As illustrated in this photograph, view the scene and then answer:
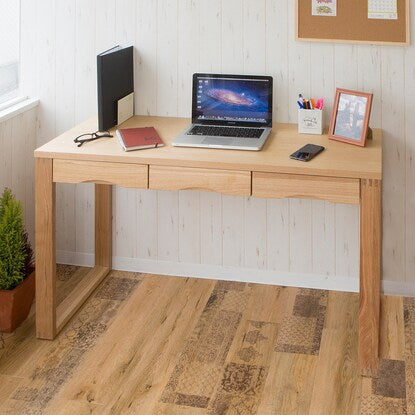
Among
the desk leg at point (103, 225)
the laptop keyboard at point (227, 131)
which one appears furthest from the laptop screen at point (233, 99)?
the desk leg at point (103, 225)

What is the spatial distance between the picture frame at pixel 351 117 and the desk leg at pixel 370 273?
31 cm

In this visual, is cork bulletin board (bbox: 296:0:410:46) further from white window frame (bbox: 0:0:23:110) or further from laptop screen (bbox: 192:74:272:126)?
white window frame (bbox: 0:0:23:110)

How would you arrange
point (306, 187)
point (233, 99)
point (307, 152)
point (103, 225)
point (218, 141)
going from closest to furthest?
1. point (306, 187)
2. point (307, 152)
3. point (218, 141)
4. point (233, 99)
5. point (103, 225)

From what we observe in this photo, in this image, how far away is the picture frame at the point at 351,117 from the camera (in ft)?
10.1

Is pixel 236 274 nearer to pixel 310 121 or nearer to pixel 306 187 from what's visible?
pixel 310 121

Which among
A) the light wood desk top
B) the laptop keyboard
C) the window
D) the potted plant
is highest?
the window

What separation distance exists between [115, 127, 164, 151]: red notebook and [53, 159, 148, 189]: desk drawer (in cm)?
9

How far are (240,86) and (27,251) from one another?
1.11 m

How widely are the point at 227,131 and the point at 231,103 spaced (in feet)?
0.63

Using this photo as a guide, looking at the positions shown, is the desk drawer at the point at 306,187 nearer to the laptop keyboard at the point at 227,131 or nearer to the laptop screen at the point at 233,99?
the laptop keyboard at the point at 227,131

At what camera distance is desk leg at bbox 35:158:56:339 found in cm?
303

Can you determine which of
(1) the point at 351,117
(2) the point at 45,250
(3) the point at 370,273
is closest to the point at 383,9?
(1) the point at 351,117

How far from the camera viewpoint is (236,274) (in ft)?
12.0

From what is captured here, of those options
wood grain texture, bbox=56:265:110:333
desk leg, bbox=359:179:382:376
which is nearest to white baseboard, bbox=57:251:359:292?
wood grain texture, bbox=56:265:110:333
